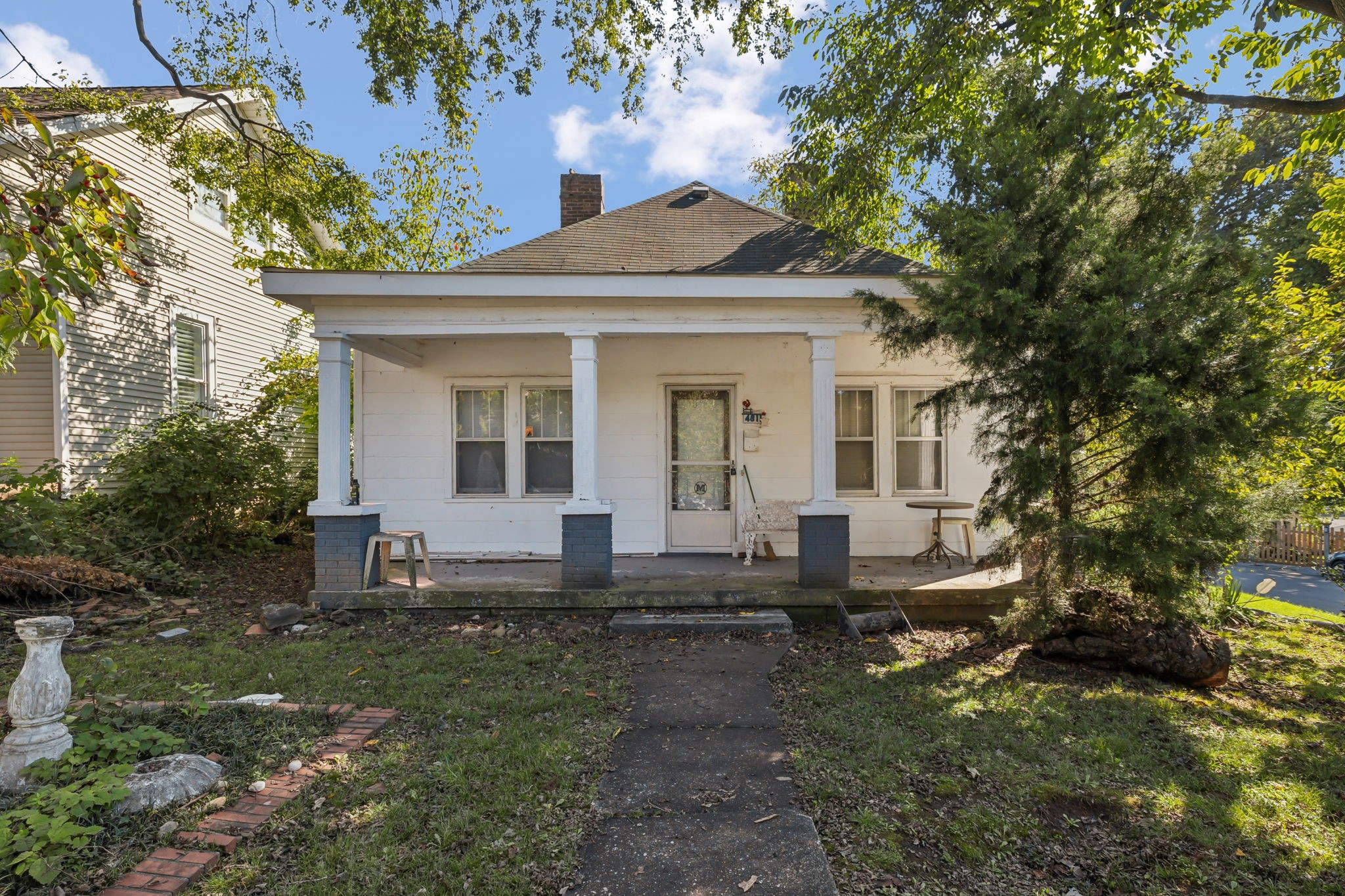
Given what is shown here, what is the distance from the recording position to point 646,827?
291 cm

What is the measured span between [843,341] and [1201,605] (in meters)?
4.58

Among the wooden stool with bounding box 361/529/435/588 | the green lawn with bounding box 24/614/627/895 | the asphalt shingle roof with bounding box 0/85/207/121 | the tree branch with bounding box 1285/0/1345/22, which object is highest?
the asphalt shingle roof with bounding box 0/85/207/121

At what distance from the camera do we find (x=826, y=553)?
21.5 ft

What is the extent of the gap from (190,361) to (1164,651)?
12708 millimetres

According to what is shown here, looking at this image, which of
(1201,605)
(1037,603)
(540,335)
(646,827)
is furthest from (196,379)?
(1201,605)

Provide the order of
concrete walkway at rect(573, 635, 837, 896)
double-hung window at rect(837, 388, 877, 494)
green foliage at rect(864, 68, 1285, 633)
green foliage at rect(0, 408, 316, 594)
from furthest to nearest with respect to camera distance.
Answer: double-hung window at rect(837, 388, 877, 494), green foliage at rect(0, 408, 316, 594), green foliage at rect(864, 68, 1285, 633), concrete walkway at rect(573, 635, 837, 896)

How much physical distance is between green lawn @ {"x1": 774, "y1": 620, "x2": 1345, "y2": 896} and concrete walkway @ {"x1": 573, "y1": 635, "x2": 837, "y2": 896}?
0.47 feet

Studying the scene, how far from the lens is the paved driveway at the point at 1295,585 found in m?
9.13

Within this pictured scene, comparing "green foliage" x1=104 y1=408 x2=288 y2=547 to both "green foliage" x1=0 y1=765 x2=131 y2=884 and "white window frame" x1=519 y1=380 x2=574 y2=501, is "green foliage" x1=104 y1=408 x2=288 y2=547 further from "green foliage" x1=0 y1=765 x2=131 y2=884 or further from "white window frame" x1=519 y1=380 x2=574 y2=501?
"green foliage" x1=0 y1=765 x2=131 y2=884

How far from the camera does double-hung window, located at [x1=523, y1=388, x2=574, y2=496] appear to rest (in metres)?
8.66

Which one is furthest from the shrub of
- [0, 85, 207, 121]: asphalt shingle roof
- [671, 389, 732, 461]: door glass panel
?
[671, 389, 732, 461]: door glass panel

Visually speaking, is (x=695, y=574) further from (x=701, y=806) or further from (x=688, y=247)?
(x=701, y=806)

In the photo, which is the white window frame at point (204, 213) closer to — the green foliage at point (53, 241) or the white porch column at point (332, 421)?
the white porch column at point (332, 421)

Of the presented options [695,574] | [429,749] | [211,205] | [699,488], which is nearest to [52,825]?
[429,749]
